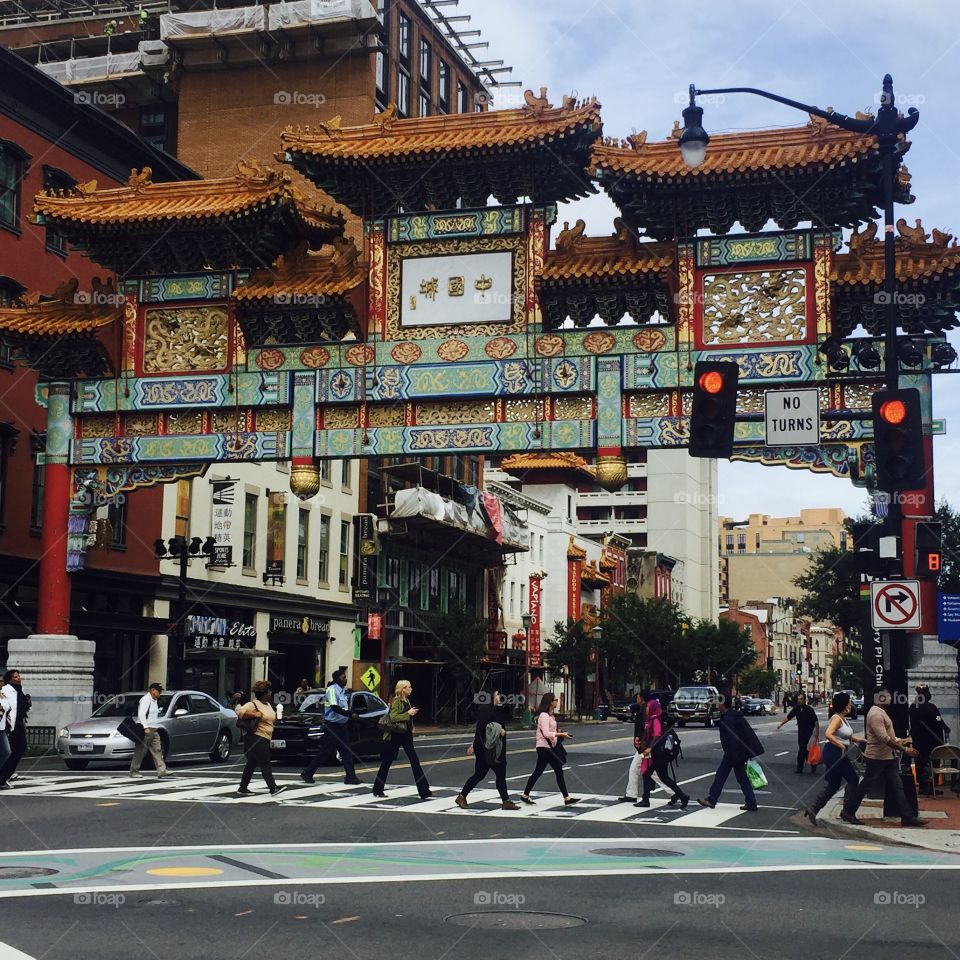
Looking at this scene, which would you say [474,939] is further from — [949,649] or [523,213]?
[523,213]

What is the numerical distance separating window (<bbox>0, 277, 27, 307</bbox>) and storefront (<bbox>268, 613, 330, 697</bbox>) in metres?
16.2

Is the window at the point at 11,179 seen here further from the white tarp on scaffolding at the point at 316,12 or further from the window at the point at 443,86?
the window at the point at 443,86

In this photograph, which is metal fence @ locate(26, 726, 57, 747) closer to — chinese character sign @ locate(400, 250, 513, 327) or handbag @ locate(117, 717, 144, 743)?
handbag @ locate(117, 717, 144, 743)

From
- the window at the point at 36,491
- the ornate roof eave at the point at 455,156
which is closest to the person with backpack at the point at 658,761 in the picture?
the ornate roof eave at the point at 455,156

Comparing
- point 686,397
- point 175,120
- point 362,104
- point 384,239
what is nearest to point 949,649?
point 686,397

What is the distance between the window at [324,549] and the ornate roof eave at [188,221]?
22.3m

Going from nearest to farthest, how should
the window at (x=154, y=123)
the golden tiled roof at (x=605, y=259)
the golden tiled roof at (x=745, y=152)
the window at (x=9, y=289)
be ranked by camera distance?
the golden tiled roof at (x=745, y=152) < the golden tiled roof at (x=605, y=259) < the window at (x=9, y=289) < the window at (x=154, y=123)

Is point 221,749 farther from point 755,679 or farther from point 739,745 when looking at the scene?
point 755,679

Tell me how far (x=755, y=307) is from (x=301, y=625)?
26.9 meters

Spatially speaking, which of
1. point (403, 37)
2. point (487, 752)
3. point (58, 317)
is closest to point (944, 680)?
point (487, 752)

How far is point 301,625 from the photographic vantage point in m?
49.8

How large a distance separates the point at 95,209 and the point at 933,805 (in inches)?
847

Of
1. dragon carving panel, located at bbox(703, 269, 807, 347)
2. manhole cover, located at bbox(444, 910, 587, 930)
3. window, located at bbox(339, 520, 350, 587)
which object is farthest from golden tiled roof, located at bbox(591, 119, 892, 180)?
window, located at bbox(339, 520, 350, 587)

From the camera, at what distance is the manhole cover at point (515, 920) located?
9.49 meters
